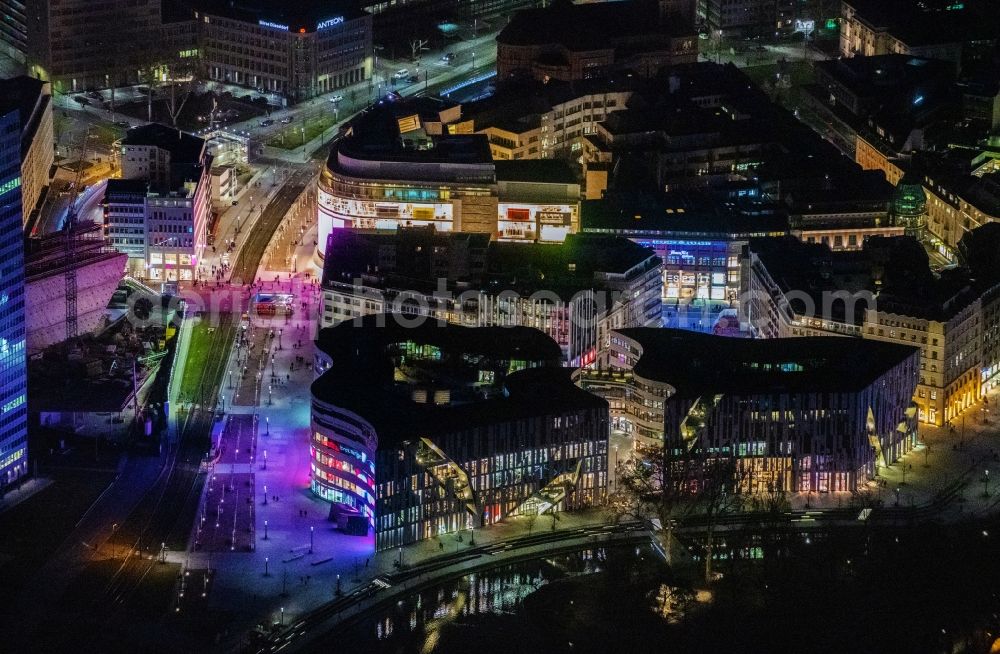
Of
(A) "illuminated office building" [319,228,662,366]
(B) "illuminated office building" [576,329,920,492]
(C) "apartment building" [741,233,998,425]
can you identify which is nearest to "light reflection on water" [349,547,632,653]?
(B) "illuminated office building" [576,329,920,492]

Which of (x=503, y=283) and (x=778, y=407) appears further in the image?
(x=503, y=283)

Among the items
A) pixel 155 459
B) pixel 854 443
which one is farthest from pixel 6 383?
pixel 854 443

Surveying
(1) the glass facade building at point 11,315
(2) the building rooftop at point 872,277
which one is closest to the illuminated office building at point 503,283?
(2) the building rooftop at point 872,277

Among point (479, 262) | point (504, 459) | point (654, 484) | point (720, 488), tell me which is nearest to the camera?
point (504, 459)

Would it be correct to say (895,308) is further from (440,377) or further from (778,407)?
(440,377)

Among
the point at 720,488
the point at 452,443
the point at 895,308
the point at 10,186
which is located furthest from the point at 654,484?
the point at 10,186

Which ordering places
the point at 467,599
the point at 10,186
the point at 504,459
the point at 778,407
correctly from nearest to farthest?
the point at 467,599 → the point at 10,186 → the point at 504,459 → the point at 778,407
